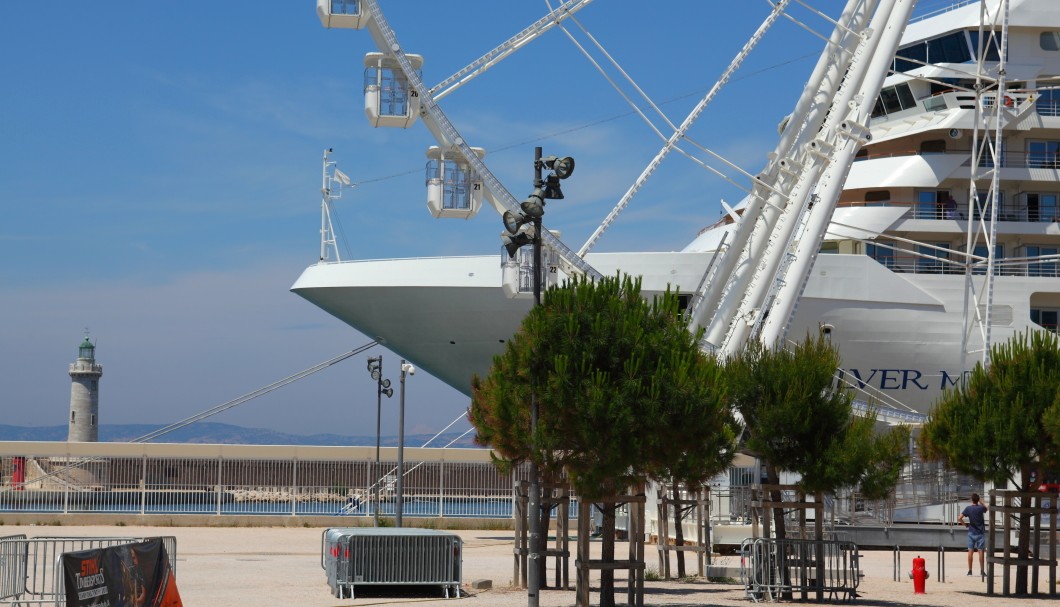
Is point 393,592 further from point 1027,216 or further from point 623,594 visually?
point 1027,216

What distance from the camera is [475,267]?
35812 mm

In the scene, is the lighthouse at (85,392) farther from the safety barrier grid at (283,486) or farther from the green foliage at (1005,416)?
the green foliage at (1005,416)

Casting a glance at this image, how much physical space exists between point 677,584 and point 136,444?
2270cm

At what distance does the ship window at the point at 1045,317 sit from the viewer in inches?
1642

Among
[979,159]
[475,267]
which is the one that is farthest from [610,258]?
[979,159]

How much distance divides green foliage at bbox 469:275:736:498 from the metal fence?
73.5 ft

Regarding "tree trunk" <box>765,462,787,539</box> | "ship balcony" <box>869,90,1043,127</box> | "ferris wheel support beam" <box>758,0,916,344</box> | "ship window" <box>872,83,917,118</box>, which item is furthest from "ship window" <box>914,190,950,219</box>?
"tree trunk" <box>765,462,787,539</box>

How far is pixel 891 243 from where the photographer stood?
41469mm

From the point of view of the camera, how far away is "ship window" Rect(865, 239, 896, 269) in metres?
40.8

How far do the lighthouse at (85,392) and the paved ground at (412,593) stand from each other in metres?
52.4

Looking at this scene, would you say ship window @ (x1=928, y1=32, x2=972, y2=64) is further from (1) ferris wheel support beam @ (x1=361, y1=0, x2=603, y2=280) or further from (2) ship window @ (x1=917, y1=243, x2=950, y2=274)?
(1) ferris wheel support beam @ (x1=361, y1=0, x2=603, y2=280)

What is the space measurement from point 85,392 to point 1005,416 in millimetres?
73056

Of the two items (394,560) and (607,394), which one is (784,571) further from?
(394,560)

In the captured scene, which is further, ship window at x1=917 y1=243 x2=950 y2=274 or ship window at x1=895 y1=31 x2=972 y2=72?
ship window at x1=895 y1=31 x2=972 y2=72
